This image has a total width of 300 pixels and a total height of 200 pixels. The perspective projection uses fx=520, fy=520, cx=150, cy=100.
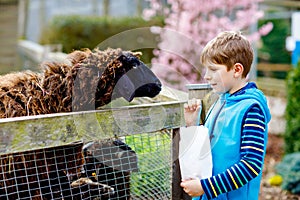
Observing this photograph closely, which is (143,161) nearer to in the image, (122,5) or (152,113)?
(152,113)

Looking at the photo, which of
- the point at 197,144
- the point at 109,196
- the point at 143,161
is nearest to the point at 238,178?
the point at 197,144

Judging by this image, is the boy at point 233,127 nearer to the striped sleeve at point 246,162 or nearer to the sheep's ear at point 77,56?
the striped sleeve at point 246,162

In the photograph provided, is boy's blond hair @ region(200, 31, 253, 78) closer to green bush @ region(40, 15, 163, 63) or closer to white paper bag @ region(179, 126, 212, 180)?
white paper bag @ region(179, 126, 212, 180)

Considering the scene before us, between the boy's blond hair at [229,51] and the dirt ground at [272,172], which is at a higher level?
the boy's blond hair at [229,51]

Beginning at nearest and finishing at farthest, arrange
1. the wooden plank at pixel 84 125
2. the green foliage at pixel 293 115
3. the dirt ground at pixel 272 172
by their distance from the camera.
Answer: the wooden plank at pixel 84 125 < the dirt ground at pixel 272 172 < the green foliage at pixel 293 115

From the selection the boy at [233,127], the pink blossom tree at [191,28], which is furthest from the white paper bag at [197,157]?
the pink blossom tree at [191,28]

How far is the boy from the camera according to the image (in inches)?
84.0

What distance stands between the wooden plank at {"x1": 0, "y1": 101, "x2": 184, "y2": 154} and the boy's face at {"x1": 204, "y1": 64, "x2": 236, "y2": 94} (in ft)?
1.09

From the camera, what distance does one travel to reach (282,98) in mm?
9930

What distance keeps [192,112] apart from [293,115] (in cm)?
469

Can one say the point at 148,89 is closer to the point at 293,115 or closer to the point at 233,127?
the point at 233,127

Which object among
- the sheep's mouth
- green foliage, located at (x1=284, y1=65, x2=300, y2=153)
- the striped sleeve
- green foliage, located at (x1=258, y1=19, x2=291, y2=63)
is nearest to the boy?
the striped sleeve

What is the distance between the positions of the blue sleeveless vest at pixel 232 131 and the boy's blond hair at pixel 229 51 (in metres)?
0.14

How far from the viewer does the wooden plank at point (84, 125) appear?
82.8 inches
